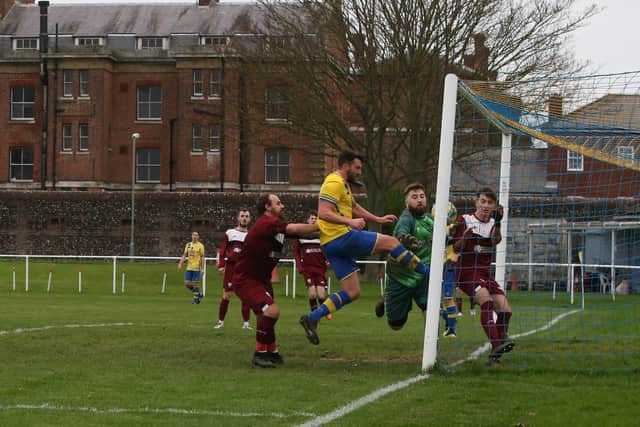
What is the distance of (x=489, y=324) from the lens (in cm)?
1126

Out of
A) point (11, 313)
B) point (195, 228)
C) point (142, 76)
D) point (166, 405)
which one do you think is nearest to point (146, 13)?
point (142, 76)

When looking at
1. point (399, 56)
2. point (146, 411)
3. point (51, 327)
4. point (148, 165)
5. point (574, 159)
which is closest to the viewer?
point (146, 411)

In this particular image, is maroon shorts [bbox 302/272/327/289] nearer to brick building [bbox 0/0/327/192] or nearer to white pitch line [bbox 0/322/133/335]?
white pitch line [bbox 0/322/133/335]

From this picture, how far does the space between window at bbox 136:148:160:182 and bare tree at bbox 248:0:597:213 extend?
27.0 m

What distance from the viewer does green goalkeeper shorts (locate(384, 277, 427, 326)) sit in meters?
11.8

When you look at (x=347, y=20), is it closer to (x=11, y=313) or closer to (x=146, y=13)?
(x=11, y=313)

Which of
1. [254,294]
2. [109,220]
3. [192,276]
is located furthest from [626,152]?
[109,220]

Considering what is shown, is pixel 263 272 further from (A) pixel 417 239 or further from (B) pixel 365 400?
(B) pixel 365 400

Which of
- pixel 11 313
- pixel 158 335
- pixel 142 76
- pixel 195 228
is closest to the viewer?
pixel 158 335

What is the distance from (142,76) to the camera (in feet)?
204

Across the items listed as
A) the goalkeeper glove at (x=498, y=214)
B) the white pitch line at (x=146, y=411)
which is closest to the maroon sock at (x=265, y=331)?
the goalkeeper glove at (x=498, y=214)

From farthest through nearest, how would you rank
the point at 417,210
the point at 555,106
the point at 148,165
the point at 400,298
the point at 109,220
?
the point at 148,165, the point at 109,220, the point at 417,210, the point at 400,298, the point at 555,106

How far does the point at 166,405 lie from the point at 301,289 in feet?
87.4

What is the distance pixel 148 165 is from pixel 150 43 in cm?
757
